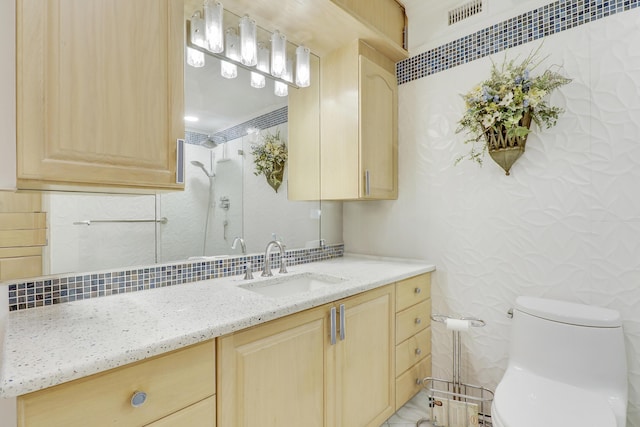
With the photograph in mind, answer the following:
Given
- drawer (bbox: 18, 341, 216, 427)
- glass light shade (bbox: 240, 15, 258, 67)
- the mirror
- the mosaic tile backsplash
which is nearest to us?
drawer (bbox: 18, 341, 216, 427)

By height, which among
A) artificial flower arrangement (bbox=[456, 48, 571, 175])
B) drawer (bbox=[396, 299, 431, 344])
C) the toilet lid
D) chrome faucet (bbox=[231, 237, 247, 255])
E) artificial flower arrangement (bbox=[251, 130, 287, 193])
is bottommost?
the toilet lid

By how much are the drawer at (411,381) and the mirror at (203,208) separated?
1.00 metres

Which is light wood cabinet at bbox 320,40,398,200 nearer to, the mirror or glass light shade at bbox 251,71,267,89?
Answer: the mirror

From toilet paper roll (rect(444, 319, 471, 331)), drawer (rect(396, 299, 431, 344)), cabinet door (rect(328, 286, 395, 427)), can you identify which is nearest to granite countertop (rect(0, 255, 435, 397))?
cabinet door (rect(328, 286, 395, 427))

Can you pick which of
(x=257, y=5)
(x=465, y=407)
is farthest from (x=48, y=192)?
(x=465, y=407)

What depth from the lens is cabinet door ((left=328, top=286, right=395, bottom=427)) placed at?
142cm

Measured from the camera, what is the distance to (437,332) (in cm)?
205

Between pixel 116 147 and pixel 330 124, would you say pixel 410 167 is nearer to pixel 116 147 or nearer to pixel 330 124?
pixel 330 124

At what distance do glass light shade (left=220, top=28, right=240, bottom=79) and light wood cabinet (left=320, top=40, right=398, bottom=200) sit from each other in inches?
24.7

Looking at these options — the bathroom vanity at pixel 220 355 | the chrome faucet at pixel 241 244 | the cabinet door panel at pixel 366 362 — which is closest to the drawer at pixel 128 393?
the bathroom vanity at pixel 220 355

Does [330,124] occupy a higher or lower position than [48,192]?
higher

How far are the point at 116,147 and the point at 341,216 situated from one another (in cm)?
171

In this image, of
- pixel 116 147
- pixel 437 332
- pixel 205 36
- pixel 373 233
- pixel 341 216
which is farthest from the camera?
pixel 341 216

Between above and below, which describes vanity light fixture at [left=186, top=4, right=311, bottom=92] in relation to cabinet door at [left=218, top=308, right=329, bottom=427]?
above
